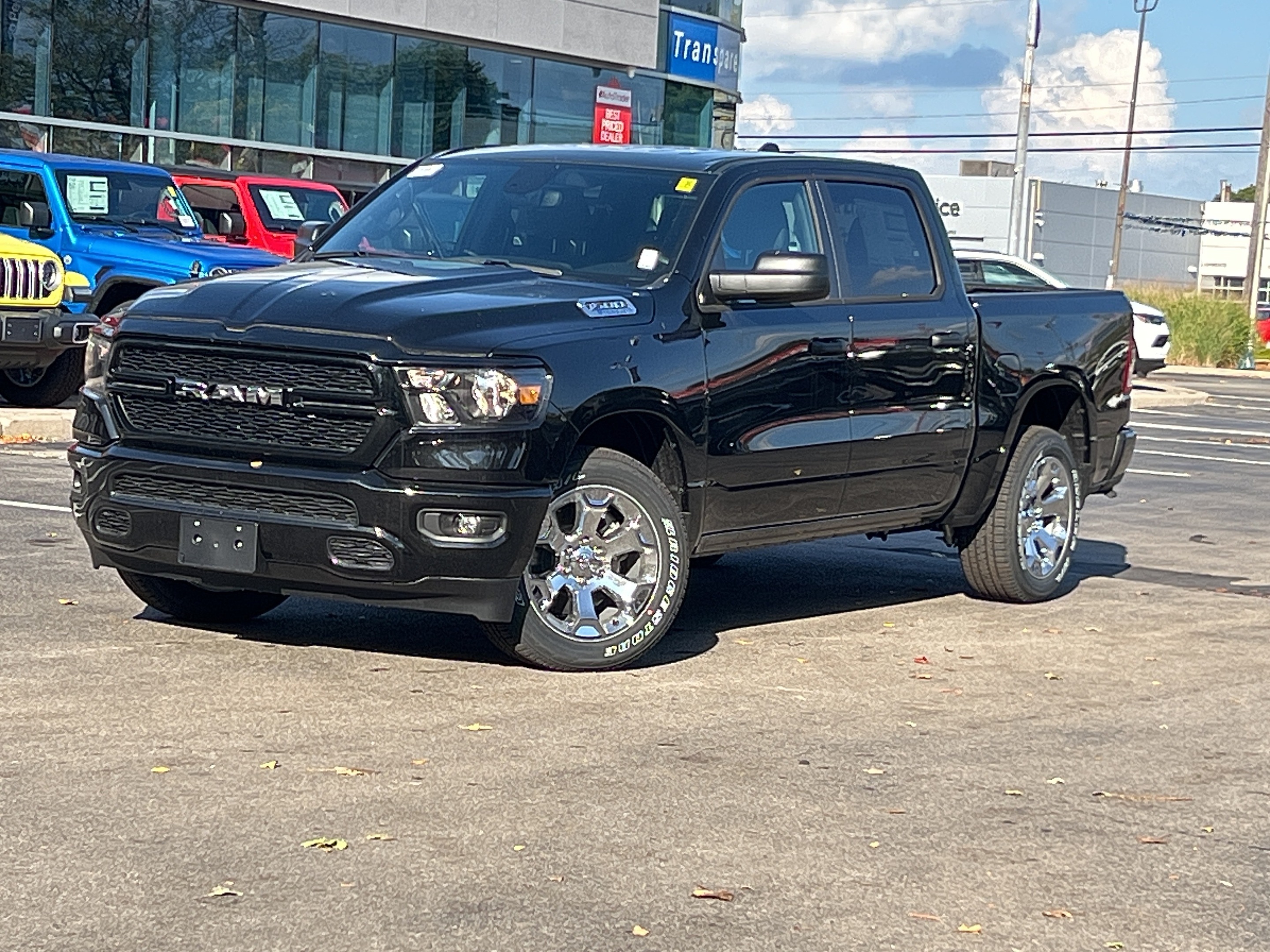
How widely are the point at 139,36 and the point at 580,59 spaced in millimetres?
10644

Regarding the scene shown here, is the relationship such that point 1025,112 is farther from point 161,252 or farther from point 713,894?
point 713,894

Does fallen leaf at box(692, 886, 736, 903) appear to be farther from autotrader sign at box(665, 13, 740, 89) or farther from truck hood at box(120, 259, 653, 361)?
autotrader sign at box(665, 13, 740, 89)

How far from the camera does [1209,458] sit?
64.2 ft

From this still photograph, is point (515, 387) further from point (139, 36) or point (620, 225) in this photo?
point (139, 36)

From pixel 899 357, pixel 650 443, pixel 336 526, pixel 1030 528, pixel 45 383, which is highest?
pixel 899 357

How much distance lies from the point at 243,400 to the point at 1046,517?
174 inches

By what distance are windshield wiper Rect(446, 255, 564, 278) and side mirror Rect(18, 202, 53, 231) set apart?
10.8 m

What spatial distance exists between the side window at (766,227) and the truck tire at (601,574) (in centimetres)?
108

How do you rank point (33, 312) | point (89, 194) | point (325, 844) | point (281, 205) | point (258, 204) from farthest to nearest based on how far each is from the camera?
point (281, 205)
point (258, 204)
point (89, 194)
point (33, 312)
point (325, 844)

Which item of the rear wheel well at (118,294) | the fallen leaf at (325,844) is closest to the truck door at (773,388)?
the fallen leaf at (325,844)

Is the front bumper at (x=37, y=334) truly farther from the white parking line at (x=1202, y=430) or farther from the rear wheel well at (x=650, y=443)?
the white parking line at (x=1202, y=430)

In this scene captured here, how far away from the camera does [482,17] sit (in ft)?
127

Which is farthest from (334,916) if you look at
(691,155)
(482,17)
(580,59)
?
(580,59)

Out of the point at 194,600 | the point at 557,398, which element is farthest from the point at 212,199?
the point at 557,398
